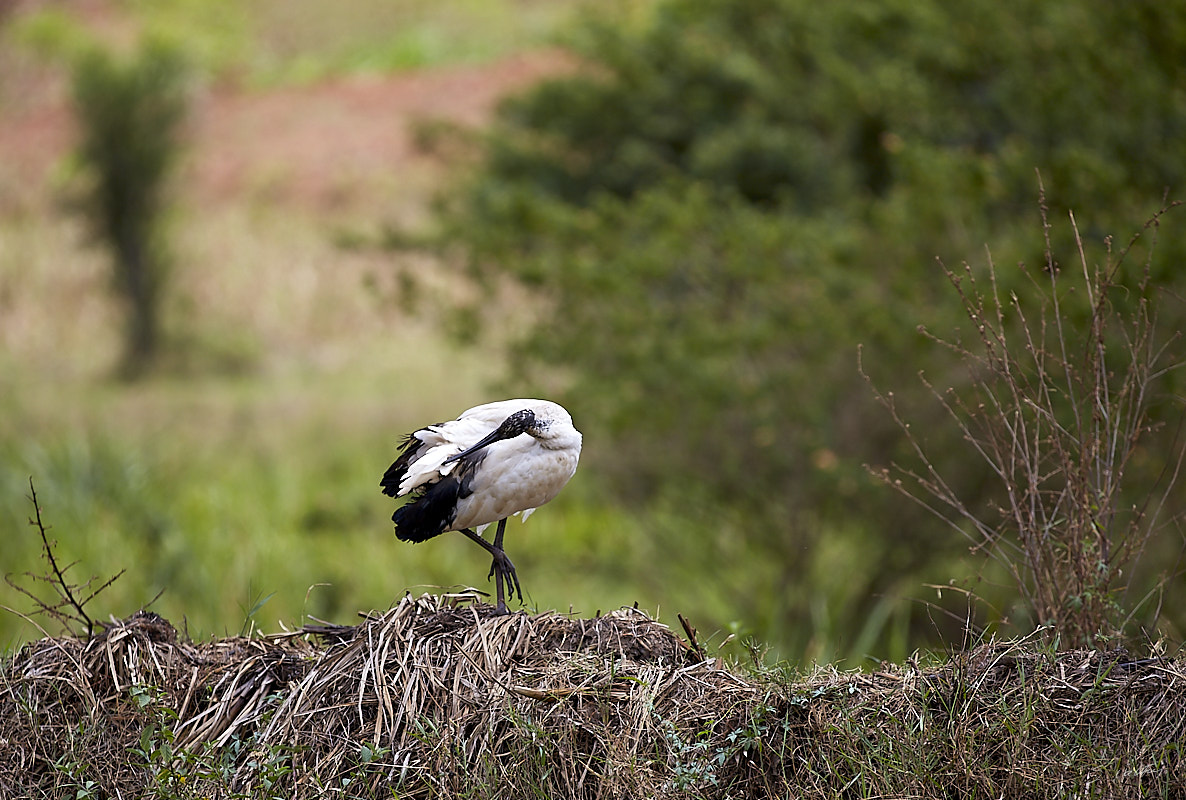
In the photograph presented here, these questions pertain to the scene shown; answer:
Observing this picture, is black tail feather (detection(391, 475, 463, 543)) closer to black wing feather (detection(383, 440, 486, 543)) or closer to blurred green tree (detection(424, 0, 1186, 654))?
black wing feather (detection(383, 440, 486, 543))

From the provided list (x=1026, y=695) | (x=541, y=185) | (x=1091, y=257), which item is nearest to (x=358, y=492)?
(x=541, y=185)

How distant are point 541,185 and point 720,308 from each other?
221 inches

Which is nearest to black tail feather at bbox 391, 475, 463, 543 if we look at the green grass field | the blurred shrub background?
the green grass field

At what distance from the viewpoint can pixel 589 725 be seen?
311 centimetres

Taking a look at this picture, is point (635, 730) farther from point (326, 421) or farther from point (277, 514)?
point (326, 421)

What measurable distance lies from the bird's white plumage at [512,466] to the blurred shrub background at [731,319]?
2785 mm

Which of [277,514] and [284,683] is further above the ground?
[284,683]

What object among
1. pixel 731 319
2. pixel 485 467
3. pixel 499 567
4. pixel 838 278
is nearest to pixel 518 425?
pixel 485 467

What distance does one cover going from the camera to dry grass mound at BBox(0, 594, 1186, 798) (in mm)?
3027

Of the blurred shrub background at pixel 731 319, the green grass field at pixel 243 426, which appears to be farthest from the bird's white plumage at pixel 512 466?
the blurred shrub background at pixel 731 319

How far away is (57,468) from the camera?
36.2 feet

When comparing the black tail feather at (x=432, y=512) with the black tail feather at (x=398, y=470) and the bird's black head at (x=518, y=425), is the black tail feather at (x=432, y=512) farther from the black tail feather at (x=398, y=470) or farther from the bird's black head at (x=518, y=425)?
the bird's black head at (x=518, y=425)

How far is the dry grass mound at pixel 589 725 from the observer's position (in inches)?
119

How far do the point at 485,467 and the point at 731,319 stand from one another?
256 inches
